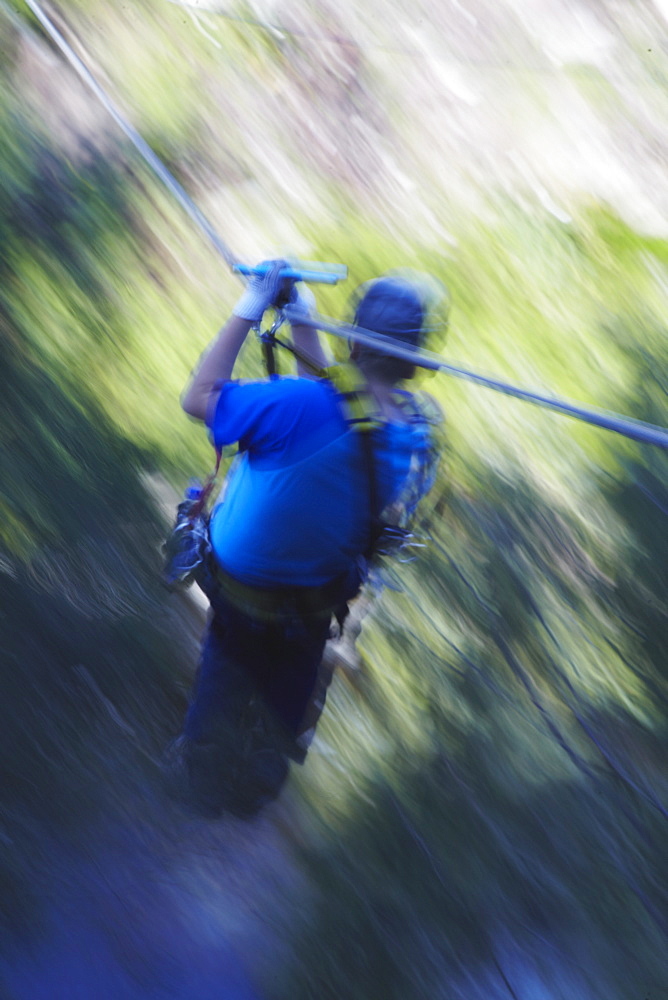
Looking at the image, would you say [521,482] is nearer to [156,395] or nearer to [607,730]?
[607,730]

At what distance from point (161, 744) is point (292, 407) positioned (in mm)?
1154

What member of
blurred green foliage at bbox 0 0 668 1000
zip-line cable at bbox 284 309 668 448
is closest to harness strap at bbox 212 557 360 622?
zip-line cable at bbox 284 309 668 448

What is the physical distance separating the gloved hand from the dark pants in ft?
1.86

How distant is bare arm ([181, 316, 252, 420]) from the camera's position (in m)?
1.46

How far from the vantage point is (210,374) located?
147 cm

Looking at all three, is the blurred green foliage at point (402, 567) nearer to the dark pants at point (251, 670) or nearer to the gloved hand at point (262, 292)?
the dark pants at point (251, 670)

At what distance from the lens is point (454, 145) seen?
10.9ft

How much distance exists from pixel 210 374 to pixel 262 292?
236 millimetres

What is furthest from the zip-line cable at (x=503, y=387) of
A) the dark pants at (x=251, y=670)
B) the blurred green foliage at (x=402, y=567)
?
the blurred green foliage at (x=402, y=567)

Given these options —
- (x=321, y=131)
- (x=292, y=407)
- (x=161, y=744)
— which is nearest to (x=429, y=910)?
(x=161, y=744)

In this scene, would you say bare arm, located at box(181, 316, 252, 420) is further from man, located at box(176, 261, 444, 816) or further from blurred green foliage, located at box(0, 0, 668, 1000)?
blurred green foliage, located at box(0, 0, 668, 1000)

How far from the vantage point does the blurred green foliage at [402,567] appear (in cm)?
208

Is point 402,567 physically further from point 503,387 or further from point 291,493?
point 503,387

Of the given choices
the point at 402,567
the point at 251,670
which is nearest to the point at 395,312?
the point at 251,670
